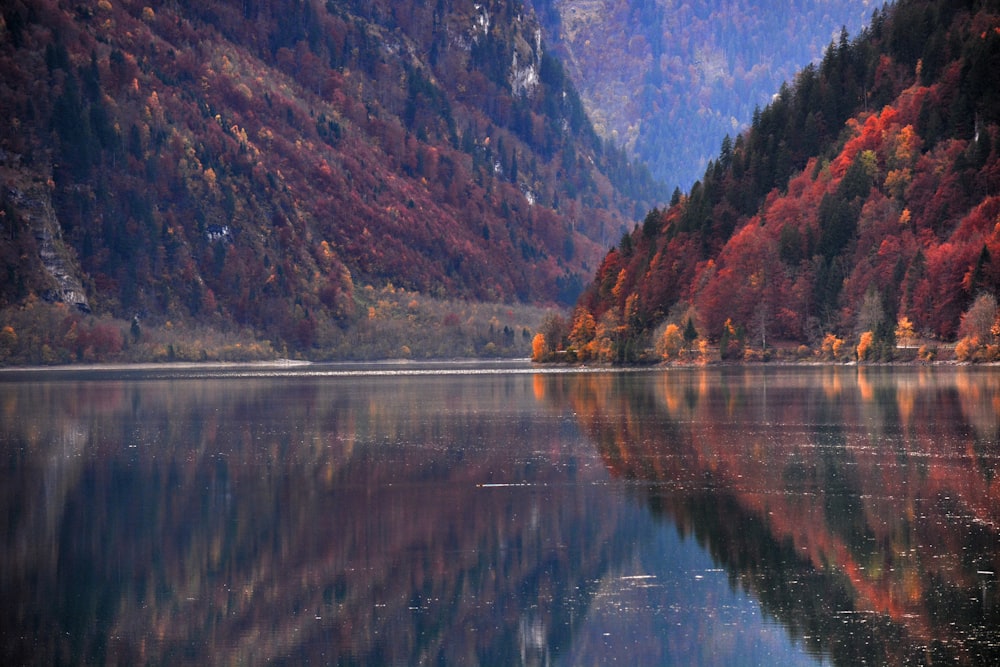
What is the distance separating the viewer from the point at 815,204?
186000 mm

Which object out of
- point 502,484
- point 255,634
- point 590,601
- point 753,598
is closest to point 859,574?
point 753,598

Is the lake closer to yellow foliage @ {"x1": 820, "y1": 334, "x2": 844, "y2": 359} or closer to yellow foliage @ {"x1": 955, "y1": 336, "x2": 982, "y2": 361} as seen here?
yellow foliage @ {"x1": 955, "y1": 336, "x2": 982, "y2": 361}

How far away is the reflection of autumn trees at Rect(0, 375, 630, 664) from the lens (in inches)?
1146

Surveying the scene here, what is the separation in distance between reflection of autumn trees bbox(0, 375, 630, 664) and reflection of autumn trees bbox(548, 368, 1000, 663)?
3986 millimetres

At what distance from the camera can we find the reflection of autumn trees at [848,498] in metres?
29.6

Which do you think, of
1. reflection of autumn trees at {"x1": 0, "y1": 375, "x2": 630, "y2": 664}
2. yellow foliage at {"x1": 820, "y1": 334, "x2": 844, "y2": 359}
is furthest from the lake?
yellow foliage at {"x1": 820, "y1": 334, "x2": 844, "y2": 359}

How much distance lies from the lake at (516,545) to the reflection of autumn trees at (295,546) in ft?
0.35

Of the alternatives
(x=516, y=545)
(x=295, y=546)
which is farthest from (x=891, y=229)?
(x=295, y=546)

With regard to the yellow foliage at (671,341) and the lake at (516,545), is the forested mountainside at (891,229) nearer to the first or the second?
the yellow foliage at (671,341)

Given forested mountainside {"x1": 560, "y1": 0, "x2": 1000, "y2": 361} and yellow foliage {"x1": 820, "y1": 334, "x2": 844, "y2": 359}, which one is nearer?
forested mountainside {"x1": 560, "y1": 0, "x2": 1000, "y2": 361}

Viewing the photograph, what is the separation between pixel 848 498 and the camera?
143 ft

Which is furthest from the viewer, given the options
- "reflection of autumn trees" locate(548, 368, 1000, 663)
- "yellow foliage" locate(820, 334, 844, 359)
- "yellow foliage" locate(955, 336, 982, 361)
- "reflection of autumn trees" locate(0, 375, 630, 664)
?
"yellow foliage" locate(820, 334, 844, 359)

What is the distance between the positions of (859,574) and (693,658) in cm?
732

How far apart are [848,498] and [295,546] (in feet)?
58.0
